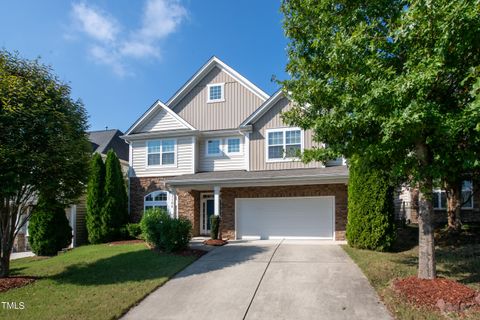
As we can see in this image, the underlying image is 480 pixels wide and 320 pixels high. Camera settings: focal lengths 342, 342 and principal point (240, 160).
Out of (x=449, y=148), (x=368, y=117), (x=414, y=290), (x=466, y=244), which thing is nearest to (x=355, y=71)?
(x=368, y=117)

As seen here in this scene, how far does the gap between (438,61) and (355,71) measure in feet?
4.89

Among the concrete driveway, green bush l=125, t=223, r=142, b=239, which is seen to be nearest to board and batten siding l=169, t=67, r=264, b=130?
green bush l=125, t=223, r=142, b=239

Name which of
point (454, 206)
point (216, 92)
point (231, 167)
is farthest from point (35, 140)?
point (454, 206)

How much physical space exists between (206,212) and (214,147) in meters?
3.36

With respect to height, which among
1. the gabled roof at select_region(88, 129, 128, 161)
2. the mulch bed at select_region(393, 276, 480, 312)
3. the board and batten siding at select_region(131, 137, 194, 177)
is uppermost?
the gabled roof at select_region(88, 129, 128, 161)

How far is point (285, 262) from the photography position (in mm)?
10227

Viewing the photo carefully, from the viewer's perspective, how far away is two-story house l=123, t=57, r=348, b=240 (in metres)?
14.9

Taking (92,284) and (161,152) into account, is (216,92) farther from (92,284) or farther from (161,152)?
(92,284)

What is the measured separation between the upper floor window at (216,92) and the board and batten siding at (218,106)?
172 millimetres

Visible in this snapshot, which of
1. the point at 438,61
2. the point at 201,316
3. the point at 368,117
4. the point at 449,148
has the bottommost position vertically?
the point at 201,316

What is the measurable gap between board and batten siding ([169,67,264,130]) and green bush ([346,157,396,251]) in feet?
25.0

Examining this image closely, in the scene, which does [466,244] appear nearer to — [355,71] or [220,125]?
[355,71]

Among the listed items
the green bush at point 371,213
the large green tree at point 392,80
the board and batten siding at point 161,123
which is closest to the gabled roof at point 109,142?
the board and batten siding at point 161,123

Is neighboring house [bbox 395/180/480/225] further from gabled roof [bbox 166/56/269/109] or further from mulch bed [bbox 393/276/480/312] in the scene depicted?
mulch bed [bbox 393/276/480/312]
